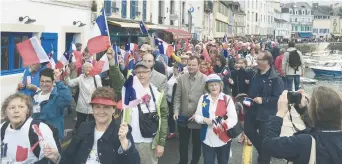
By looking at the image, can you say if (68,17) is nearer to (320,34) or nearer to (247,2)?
(247,2)

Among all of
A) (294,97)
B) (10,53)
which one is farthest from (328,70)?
(294,97)

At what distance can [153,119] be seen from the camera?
4.68m

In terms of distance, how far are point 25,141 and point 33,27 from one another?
947cm

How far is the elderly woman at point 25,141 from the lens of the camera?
11.5 feet

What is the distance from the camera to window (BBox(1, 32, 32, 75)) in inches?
455

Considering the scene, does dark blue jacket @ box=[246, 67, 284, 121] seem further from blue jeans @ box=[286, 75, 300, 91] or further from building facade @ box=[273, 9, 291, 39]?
building facade @ box=[273, 9, 291, 39]

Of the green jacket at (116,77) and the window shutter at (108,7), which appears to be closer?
the green jacket at (116,77)

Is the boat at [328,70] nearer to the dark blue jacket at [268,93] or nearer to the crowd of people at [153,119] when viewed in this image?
the crowd of people at [153,119]

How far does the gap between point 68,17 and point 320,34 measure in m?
133

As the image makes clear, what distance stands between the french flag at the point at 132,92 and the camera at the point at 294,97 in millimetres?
1544

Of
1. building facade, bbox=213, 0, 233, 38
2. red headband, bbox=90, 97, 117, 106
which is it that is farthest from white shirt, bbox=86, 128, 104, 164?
building facade, bbox=213, 0, 233, 38

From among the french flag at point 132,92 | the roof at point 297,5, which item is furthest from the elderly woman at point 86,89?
the roof at point 297,5

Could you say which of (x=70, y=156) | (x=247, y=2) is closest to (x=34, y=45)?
(x=70, y=156)

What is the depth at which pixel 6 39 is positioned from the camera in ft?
38.3
